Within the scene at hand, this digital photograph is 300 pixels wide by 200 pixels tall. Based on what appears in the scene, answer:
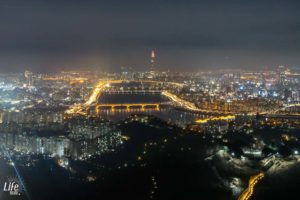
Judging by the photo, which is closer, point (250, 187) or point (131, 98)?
point (250, 187)

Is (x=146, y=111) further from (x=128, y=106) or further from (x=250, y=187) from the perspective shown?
(x=250, y=187)

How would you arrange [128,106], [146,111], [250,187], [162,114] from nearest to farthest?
1. [250,187]
2. [162,114]
3. [146,111]
4. [128,106]

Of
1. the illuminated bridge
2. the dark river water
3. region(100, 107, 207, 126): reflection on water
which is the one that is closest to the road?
the dark river water

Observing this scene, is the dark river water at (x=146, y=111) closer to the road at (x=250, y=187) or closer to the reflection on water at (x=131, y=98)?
the reflection on water at (x=131, y=98)

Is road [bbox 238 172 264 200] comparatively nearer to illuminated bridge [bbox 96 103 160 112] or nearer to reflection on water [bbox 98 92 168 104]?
illuminated bridge [bbox 96 103 160 112]

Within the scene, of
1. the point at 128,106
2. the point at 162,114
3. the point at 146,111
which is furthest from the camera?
the point at 128,106

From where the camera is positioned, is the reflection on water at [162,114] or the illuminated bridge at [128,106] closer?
the reflection on water at [162,114]

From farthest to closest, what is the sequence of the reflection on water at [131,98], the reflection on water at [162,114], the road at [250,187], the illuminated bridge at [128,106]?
the reflection on water at [131,98] → the illuminated bridge at [128,106] → the reflection on water at [162,114] → the road at [250,187]

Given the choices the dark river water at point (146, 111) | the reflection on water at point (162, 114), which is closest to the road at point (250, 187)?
the dark river water at point (146, 111)

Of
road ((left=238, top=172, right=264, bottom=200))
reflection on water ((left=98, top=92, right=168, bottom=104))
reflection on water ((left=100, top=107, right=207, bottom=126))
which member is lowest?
reflection on water ((left=100, top=107, right=207, bottom=126))

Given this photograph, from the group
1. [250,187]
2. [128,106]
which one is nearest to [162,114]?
[128,106]

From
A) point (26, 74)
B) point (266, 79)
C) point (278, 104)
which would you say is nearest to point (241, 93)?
point (278, 104)

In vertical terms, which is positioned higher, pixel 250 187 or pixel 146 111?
pixel 250 187
